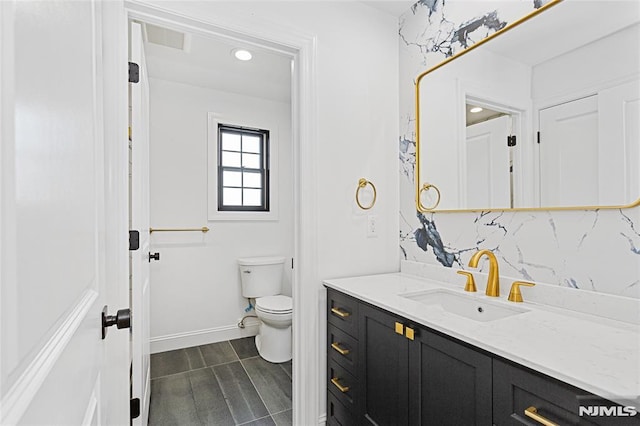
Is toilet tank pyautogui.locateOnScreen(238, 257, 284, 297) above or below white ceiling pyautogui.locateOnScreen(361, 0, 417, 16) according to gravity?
below

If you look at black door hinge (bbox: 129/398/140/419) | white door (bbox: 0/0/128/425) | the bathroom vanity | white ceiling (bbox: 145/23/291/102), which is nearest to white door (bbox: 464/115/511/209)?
the bathroom vanity

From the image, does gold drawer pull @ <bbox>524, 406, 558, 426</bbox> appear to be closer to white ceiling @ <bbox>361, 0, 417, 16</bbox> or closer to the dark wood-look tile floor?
the dark wood-look tile floor

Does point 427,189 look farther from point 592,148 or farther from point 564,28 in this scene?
point 564,28

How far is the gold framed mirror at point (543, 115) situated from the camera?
115cm

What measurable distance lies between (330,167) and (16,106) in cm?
157

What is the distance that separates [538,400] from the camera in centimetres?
83

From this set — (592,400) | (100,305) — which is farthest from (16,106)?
(592,400)

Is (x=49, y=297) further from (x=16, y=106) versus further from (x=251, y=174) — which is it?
(x=251, y=174)

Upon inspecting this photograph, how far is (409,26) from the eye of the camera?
203cm

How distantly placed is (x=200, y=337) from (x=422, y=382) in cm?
238

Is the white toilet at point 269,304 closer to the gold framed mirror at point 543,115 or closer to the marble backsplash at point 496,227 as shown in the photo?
the marble backsplash at point 496,227

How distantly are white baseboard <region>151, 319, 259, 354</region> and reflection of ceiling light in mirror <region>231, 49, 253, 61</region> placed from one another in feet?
7.70

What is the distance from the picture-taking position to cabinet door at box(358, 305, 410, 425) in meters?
1.29

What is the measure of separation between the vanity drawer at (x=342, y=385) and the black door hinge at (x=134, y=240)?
3.74 feet
